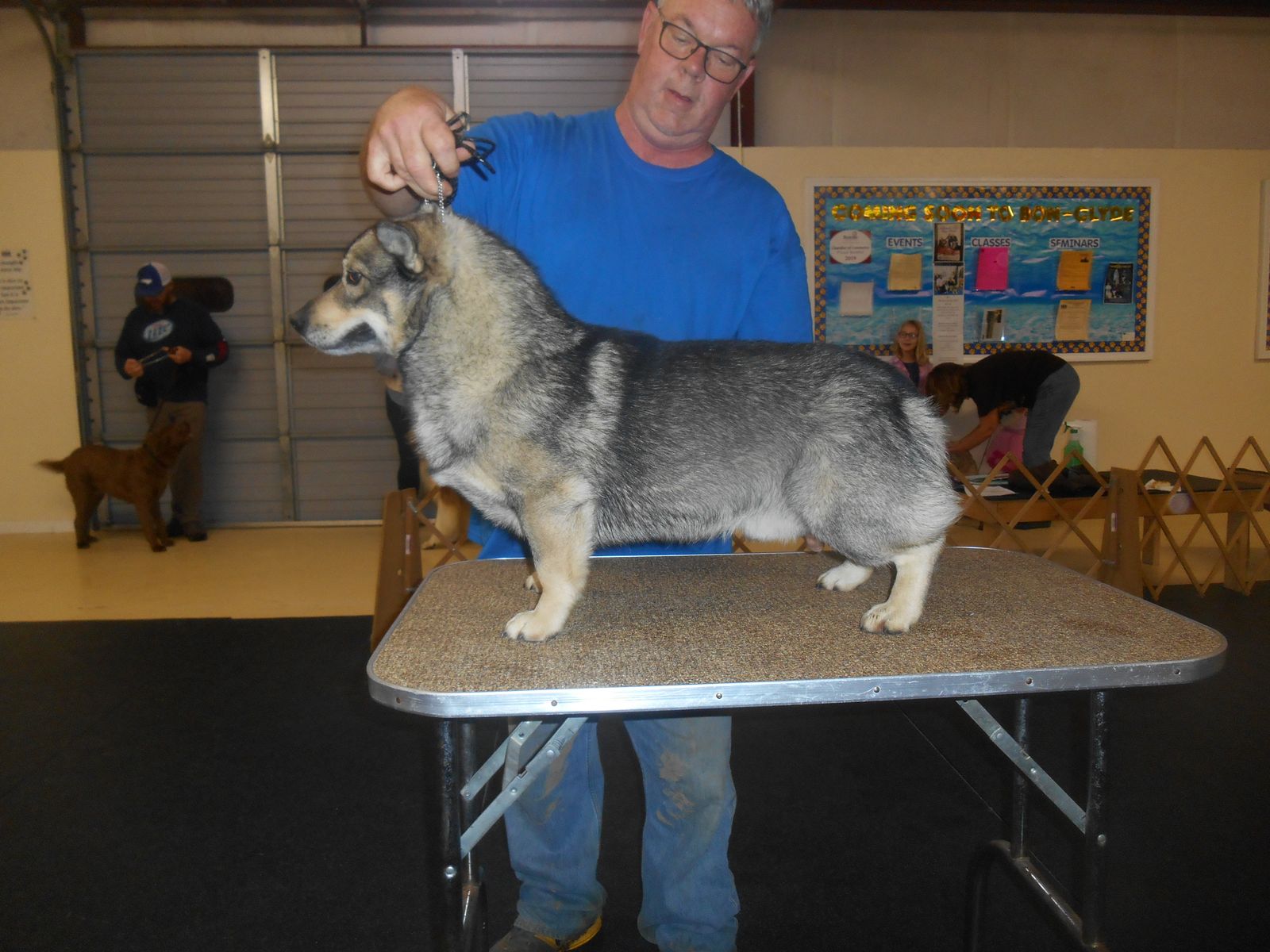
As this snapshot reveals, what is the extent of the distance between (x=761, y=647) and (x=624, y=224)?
56.7 inches

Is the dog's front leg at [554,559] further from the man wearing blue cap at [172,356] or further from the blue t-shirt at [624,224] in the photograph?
the man wearing blue cap at [172,356]

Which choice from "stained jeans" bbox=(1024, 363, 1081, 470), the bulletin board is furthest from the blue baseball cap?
"stained jeans" bbox=(1024, 363, 1081, 470)

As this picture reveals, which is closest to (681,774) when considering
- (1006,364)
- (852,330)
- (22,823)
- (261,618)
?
(22,823)

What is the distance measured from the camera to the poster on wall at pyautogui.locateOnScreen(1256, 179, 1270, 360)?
1055 centimetres

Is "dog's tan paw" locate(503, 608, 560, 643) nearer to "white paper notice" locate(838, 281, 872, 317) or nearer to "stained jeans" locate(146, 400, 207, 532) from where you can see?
"stained jeans" locate(146, 400, 207, 532)

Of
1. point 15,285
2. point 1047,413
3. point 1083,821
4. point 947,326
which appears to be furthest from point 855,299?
point 15,285

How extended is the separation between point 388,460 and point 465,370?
9.03 m

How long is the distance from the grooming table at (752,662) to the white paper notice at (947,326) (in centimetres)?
811

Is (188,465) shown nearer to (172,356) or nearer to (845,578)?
(172,356)

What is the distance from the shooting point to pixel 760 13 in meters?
2.48

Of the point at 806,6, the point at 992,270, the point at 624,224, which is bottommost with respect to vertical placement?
the point at 624,224

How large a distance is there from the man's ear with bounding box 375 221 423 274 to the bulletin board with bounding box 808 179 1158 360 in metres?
8.58

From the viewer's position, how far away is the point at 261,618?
6.44m

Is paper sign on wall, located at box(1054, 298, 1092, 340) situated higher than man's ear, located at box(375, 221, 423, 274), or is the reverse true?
paper sign on wall, located at box(1054, 298, 1092, 340)
